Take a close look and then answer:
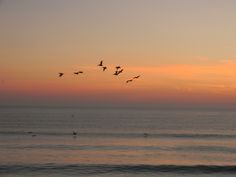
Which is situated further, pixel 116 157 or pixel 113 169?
pixel 116 157

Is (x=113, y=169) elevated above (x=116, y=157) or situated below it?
below

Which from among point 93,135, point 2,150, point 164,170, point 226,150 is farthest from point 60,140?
point 164,170

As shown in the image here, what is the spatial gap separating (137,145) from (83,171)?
2422cm

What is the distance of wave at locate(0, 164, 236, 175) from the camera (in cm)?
4269

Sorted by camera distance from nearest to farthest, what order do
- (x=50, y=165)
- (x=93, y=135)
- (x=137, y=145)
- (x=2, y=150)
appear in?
(x=50, y=165), (x=2, y=150), (x=137, y=145), (x=93, y=135)

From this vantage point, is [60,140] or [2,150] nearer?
[2,150]

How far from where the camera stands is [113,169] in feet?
145

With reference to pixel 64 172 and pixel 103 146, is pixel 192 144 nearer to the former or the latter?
pixel 103 146

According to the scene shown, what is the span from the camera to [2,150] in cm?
5694

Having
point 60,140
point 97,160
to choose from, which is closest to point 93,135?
point 60,140

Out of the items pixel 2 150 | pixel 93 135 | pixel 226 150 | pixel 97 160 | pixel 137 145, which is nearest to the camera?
pixel 97 160

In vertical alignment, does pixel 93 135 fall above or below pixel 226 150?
above

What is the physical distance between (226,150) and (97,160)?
20.8m

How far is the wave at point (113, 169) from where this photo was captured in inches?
1681
